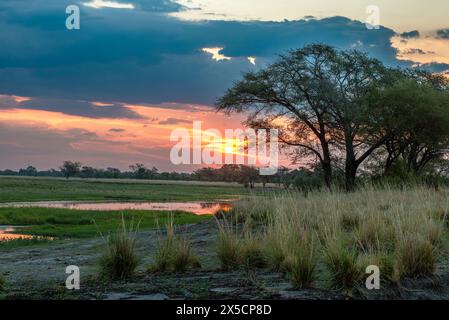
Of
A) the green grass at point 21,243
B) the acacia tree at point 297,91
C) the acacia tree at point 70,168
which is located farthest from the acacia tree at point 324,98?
the acacia tree at point 70,168

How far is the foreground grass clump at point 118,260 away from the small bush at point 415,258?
3870 mm

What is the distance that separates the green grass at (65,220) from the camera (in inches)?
1102

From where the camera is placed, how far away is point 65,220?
33812 mm

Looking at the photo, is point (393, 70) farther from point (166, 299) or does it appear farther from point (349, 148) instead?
point (166, 299)

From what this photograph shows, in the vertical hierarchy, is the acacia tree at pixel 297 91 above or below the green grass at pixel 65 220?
above

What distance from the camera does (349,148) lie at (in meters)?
36.8

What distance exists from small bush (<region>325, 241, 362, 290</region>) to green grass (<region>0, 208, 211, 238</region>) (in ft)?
65.8

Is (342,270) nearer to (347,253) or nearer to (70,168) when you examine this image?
(347,253)

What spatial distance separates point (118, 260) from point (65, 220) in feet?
87.8

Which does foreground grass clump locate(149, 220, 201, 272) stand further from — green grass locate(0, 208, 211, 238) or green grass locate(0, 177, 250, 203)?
green grass locate(0, 177, 250, 203)

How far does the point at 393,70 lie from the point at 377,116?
661cm

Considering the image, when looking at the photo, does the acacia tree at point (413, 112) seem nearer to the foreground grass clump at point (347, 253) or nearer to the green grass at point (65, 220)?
the green grass at point (65, 220)

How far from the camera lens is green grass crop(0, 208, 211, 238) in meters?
28.0
